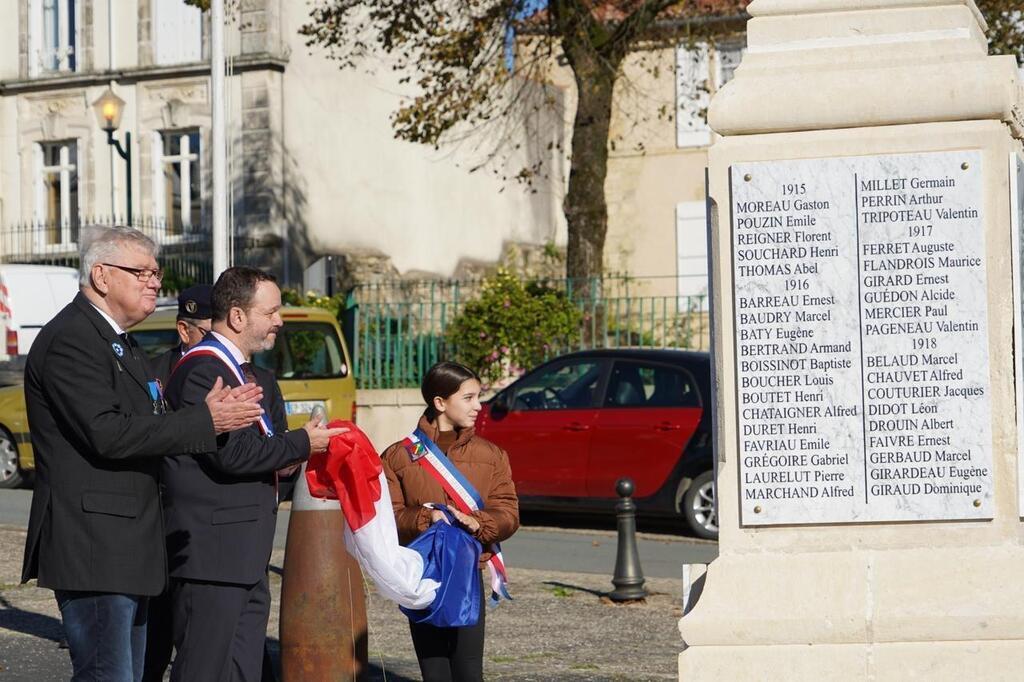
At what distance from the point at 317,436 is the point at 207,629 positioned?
0.77m

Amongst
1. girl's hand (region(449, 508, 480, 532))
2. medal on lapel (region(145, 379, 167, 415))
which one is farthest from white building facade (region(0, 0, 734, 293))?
medal on lapel (region(145, 379, 167, 415))

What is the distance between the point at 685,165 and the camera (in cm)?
3447

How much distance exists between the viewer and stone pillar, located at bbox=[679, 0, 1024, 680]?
5.52m

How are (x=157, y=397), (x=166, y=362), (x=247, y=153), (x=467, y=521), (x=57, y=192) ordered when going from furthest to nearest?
(x=57, y=192) → (x=247, y=153) → (x=166, y=362) → (x=467, y=521) → (x=157, y=397)

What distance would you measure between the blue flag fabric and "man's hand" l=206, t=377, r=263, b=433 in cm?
126

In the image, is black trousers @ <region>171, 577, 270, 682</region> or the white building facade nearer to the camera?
black trousers @ <region>171, 577, 270, 682</region>

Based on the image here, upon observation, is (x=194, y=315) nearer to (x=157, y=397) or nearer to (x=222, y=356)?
(x=222, y=356)

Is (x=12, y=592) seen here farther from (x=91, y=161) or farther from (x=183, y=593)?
(x=91, y=161)

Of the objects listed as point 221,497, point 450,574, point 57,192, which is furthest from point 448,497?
point 57,192

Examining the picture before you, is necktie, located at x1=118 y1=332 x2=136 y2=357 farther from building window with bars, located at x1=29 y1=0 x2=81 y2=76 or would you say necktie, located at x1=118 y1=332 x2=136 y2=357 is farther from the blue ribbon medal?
building window with bars, located at x1=29 y1=0 x2=81 y2=76

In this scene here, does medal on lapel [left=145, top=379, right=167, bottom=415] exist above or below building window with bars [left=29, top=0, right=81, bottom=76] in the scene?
below

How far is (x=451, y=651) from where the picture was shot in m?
6.71

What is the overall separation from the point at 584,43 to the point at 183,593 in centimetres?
1633

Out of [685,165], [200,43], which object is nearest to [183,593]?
[200,43]
